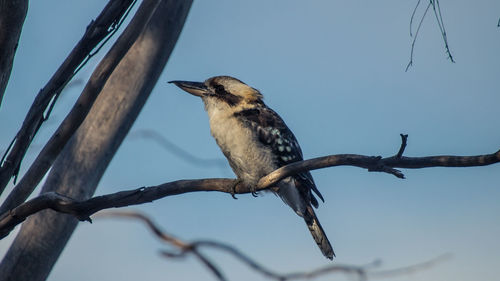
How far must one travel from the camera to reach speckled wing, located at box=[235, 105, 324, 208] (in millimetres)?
4570

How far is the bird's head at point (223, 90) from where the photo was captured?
16.4 feet

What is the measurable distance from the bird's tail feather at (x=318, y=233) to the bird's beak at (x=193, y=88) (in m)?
1.15

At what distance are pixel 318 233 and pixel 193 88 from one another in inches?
55.1

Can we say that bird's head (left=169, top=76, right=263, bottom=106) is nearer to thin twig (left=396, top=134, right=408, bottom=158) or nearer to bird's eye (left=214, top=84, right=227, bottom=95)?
bird's eye (left=214, top=84, right=227, bottom=95)

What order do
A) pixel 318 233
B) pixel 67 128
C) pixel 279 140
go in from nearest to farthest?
1. pixel 67 128
2. pixel 279 140
3. pixel 318 233

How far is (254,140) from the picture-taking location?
4516 mm

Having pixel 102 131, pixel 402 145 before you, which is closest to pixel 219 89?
pixel 102 131

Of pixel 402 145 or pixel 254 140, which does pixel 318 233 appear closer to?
pixel 254 140

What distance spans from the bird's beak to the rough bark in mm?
352

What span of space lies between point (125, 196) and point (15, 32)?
941mm

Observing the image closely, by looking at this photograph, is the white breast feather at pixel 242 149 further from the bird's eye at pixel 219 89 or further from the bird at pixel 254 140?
the bird's eye at pixel 219 89

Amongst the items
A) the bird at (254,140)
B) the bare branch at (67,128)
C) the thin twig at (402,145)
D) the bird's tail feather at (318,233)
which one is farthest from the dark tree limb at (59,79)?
the bird's tail feather at (318,233)

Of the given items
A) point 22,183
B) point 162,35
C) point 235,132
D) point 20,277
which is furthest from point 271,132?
point 20,277

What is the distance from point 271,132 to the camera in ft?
15.1
